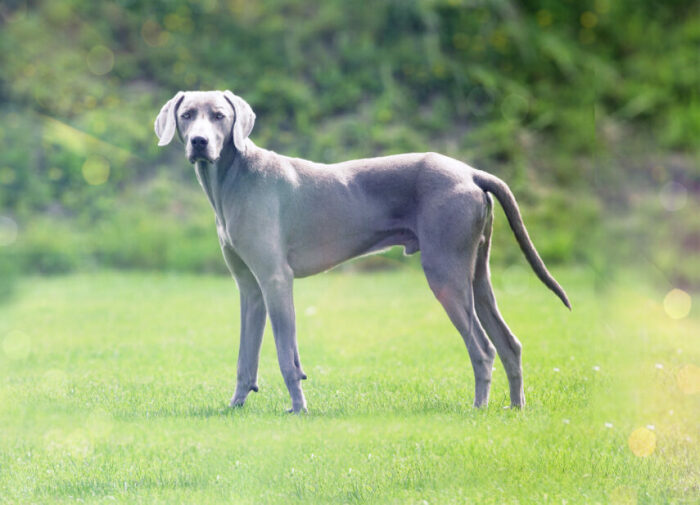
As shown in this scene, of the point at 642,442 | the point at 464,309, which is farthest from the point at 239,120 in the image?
the point at 642,442

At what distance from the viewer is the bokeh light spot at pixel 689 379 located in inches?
180

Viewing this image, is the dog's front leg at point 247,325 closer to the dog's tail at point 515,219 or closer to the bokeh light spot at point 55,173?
the dog's tail at point 515,219

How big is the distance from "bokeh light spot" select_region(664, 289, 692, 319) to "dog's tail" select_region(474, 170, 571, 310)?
2.33m

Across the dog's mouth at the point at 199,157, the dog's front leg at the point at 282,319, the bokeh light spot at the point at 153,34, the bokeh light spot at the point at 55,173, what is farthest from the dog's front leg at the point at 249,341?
the bokeh light spot at the point at 153,34

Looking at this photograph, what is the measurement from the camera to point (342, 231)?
4.18 m

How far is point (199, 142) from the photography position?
3801mm

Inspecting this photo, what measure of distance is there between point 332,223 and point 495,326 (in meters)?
0.94

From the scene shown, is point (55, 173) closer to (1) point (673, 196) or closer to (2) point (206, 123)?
(2) point (206, 123)

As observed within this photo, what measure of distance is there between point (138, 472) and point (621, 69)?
933 centimetres

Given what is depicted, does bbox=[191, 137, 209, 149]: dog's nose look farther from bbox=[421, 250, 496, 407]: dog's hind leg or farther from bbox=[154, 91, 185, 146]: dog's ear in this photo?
bbox=[421, 250, 496, 407]: dog's hind leg

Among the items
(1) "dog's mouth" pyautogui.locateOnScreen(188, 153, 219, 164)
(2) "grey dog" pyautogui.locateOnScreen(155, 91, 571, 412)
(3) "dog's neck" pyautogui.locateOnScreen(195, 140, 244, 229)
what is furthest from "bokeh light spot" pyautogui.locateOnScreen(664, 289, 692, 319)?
(1) "dog's mouth" pyautogui.locateOnScreen(188, 153, 219, 164)

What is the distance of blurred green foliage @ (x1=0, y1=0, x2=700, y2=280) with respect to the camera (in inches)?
345

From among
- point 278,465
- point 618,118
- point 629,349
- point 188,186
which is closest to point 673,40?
point 618,118

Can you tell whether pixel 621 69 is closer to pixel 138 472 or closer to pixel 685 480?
pixel 685 480
